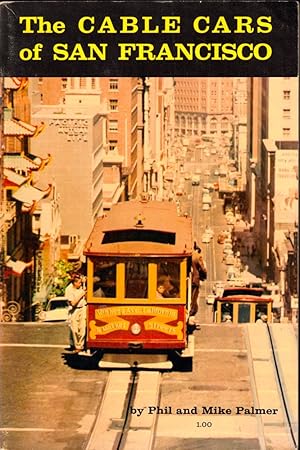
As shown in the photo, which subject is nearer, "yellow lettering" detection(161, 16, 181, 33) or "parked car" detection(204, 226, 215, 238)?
"yellow lettering" detection(161, 16, 181, 33)

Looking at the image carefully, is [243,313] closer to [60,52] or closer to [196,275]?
[196,275]

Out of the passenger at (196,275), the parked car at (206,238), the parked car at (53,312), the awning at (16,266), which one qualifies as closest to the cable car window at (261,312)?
the passenger at (196,275)

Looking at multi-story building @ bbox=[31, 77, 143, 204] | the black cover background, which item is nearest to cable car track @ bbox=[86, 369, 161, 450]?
multi-story building @ bbox=[31, 77, 143, 204]

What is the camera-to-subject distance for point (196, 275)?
1883 cm

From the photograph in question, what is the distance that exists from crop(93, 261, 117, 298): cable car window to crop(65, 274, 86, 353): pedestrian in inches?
4.0

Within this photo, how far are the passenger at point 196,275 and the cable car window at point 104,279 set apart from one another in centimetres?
52

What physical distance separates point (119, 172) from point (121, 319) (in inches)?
39.0

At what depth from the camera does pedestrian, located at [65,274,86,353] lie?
1880cm

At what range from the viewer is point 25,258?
62.1 feet

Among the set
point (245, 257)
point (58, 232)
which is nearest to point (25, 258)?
point (58, 232)

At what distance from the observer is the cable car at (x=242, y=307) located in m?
18.9

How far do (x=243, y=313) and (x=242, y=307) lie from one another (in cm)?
5

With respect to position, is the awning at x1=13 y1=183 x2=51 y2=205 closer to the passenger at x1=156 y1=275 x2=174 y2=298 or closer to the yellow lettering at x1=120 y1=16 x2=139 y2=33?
the passenger at x1=156 y1=275 x2=174 y2=298

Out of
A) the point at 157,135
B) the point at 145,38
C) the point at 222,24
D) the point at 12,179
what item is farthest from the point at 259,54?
the point at 12,179
